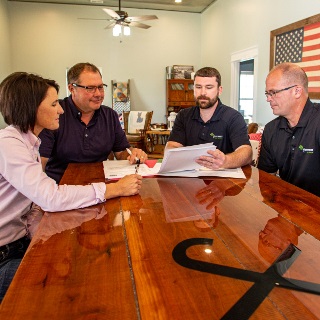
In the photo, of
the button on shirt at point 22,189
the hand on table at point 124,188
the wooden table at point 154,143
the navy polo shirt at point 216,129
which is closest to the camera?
the button on shirt at point 22,189

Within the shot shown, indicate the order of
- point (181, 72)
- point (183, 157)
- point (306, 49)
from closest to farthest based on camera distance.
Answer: point (183, 157) → point (306, 49) → point (181, 72)

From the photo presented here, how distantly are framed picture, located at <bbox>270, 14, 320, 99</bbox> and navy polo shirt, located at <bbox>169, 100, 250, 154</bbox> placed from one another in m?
2.27

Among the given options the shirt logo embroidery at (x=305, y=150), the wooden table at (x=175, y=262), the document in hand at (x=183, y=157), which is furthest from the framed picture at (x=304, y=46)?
the wooden table at (x=175, y=262)

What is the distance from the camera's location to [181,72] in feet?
25.5

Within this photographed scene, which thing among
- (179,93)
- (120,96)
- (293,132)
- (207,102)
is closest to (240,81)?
(179,93)

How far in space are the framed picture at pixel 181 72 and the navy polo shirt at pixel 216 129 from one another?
554 centimetres

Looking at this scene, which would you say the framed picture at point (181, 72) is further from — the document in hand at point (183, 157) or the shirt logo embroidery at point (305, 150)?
the document in hand at point (183, 157)

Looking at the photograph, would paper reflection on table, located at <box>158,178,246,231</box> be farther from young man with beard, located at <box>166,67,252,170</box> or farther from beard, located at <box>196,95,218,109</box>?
beard, located at <box>196,95,218,109</box>

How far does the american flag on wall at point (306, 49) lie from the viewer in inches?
155

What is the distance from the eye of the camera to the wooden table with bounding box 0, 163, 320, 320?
586 millimetres

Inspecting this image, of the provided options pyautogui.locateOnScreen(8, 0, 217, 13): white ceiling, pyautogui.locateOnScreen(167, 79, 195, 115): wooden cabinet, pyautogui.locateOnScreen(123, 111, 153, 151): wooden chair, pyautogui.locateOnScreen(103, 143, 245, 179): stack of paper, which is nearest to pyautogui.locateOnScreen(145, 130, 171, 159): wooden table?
pyautogui.locateOnScreen(123, 111, 153, 151): wooden chair

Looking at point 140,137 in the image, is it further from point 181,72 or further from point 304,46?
point 304,46

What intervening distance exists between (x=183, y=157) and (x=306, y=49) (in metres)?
3.39

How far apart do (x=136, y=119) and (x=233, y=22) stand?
8.75 feet
